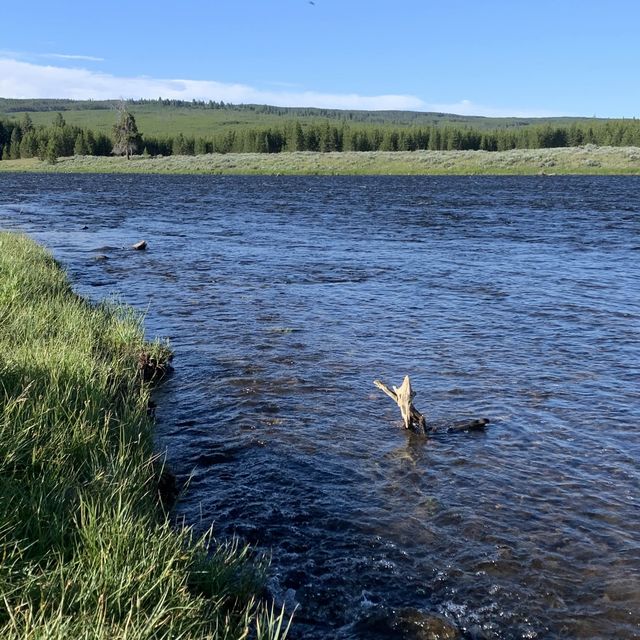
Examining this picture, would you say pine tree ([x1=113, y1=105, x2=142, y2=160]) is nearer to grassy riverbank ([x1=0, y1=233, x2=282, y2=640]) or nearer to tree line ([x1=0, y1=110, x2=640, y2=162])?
tree line ([x1=0, y1=110, x2=640, y2=162])

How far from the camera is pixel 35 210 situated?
154 ft

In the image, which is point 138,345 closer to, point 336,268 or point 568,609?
point 568,609

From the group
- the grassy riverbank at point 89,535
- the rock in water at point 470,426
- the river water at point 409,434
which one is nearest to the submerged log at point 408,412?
the river water at point 409,434

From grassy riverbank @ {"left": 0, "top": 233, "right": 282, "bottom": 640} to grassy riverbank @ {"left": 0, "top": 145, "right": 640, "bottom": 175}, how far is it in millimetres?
98359

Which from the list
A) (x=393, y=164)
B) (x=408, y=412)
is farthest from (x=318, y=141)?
(x=408, y=412)

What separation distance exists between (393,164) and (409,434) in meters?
109

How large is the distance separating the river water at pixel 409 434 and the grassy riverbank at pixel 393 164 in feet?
261

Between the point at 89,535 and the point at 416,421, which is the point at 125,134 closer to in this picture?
the point at 416,421

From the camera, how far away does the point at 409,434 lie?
9531 mm

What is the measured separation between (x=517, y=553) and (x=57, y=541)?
4263 millimetres

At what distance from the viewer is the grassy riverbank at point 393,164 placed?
3999 inches

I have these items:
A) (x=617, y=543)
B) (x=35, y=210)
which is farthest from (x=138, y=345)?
(x=35, y=210)

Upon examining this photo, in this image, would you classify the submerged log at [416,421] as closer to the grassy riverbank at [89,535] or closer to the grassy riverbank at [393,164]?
the grassy riverbank at [89,535]

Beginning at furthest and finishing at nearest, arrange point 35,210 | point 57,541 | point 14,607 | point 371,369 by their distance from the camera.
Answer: point 35,210, point 371,369, point 57,541, point 14,607
